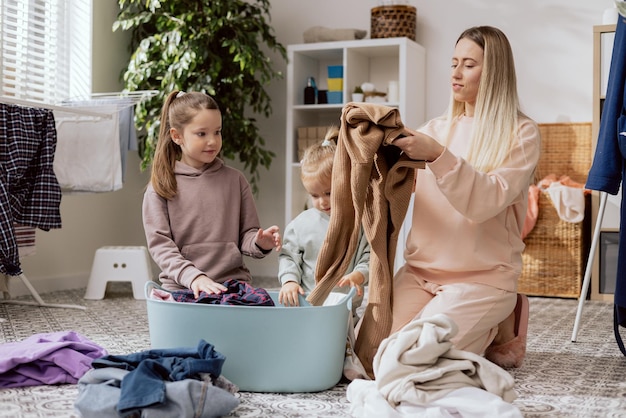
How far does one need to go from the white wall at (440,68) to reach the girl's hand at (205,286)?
7.08 ft

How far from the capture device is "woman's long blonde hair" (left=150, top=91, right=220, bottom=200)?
87.4 inches

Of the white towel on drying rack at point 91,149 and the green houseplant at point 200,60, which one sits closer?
the white towel on drying rack at point 91,149

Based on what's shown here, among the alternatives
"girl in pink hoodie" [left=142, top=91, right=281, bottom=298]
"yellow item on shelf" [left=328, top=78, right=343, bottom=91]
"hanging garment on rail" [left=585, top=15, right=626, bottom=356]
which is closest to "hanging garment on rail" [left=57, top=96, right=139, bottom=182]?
"yellow item on shelf" [left=328, top=78, right=343, bottom=91]

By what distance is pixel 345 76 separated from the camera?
446cm

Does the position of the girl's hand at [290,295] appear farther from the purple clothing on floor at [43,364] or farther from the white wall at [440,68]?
the white wall at [440,68]

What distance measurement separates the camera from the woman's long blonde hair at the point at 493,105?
202 cm

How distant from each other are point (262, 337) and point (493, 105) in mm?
854

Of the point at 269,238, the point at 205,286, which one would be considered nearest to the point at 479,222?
the point at 269,238

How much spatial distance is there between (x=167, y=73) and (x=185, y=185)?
6.64 ft

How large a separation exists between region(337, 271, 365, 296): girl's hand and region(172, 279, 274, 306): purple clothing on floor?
0.64 feet

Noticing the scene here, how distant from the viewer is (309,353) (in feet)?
5.74

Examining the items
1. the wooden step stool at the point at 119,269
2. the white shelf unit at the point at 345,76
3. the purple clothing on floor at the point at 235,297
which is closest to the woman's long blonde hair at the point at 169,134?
the purple clothing on floor at the point at 235,297

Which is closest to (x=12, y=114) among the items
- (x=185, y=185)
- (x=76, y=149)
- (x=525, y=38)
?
(x=76, y=149)

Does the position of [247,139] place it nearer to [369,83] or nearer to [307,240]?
[369,83]
